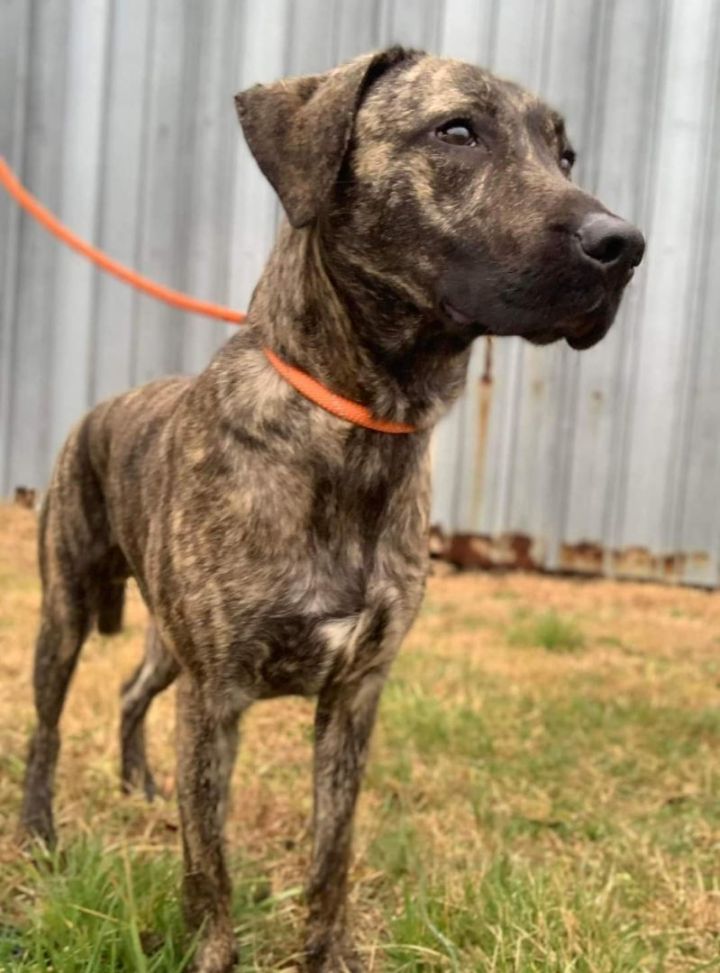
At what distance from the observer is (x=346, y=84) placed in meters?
2.15

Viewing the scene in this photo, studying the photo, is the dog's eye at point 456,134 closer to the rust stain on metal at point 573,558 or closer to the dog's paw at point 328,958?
the dog's paw at point 328,958

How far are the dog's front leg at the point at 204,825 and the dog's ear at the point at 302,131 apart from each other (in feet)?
3.33

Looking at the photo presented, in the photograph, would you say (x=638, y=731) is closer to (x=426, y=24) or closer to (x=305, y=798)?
(x=305, y=798)

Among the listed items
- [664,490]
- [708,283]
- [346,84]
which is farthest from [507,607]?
[346,84]

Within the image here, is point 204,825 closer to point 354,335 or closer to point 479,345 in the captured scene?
point 354,335

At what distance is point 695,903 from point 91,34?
16.4 ft

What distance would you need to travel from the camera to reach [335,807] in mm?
2443

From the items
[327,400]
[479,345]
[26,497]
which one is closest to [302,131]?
[327,400]

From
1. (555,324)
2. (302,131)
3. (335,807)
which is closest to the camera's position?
(555,324)

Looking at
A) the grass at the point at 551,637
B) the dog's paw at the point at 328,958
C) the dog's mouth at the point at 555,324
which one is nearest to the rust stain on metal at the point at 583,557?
the grass at the point at 551,637

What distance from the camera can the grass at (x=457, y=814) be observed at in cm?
228

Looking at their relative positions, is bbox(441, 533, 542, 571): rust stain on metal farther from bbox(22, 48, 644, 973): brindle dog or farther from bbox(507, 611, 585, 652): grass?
bbox(22, 48, 644, 973): brindle dog

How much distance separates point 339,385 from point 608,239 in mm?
618

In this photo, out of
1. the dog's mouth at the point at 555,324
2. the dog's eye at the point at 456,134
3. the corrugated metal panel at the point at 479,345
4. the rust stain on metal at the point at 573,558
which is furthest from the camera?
the rust stain on metal at the point at 573,558
